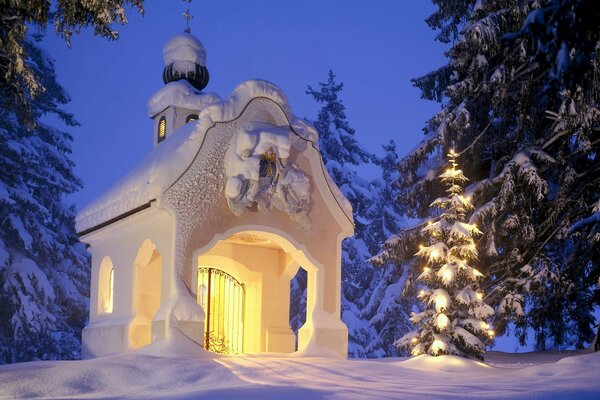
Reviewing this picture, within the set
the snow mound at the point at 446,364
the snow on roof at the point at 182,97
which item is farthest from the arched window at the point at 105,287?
the snow mound at the point at 446,364

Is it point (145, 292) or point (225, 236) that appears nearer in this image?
point (225, 236)

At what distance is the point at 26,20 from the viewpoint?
12086 millimetres

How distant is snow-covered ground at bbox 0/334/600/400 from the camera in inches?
394

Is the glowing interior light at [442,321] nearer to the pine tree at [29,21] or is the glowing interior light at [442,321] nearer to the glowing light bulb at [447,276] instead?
the glowing light bulb at [447,276]

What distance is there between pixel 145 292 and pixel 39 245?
12.3 meters

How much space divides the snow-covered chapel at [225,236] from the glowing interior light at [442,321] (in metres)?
2.54

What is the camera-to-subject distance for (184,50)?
20.9 meters

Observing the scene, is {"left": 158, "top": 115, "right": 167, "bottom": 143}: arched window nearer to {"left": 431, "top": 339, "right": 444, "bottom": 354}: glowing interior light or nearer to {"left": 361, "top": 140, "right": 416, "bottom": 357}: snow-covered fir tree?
{"left": 361, "top": 140, "right": 416, "bottom": 357}: snow-covered fir tree

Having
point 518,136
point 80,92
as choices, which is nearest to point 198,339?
point 518,136

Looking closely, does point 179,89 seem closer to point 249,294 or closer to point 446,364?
point 249,294

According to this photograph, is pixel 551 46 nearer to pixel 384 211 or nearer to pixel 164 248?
pixel 164 248

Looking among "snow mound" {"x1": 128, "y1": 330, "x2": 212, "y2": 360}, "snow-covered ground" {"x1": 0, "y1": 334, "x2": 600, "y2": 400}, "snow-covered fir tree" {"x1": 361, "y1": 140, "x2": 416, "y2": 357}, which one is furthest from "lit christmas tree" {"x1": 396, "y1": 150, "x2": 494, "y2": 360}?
"snow-covered fir tree" {"x1": 361, "y1": 140, "x2": 416, "y2": 357}

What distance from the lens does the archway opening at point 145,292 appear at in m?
15.9

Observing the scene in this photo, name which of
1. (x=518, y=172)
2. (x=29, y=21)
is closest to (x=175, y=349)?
(x=29, y=21)
